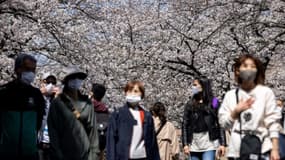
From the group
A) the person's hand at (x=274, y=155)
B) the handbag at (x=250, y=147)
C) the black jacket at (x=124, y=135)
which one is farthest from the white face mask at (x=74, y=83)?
the person's hand at (x=274, y=155)

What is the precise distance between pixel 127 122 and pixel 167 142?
3.65 metres

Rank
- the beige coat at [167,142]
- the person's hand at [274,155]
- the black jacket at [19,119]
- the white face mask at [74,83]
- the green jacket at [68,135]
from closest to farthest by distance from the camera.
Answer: the person's hand at [274,155], the black jacket at [19,119], the green jacket at [68,135], the white face mask at [74,83], the beige coat at [167,142]

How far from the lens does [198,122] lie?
7895mm

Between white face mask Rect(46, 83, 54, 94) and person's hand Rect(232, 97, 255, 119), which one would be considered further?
white face mask Rect(46, 83, 54, 94)

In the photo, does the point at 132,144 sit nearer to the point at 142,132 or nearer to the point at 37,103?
the point at 142,132

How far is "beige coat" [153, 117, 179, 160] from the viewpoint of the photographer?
10.7m

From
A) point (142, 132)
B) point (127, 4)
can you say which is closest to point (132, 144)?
point (142, 132)

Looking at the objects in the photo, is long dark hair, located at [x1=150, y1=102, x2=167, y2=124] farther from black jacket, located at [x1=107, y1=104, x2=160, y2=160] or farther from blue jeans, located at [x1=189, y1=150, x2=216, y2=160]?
black jacket, located at [x1=107, y1=104, x2=160, y2=160]

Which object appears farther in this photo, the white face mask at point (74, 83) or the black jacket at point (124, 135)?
the black jacket at point (124, 135)

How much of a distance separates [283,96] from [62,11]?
6.58 metres

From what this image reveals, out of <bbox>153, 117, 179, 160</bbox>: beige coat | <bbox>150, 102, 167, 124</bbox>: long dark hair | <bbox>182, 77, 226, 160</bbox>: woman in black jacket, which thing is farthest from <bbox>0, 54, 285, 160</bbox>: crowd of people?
<bbox>153, 117, 179, 160</bbox>: beige coat

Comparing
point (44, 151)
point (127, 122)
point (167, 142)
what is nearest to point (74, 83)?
point (127, 122)

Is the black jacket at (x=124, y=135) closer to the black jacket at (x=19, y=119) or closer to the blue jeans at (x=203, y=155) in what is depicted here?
the blue jeans at (x=203, y=155)

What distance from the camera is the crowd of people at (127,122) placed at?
5.31m
